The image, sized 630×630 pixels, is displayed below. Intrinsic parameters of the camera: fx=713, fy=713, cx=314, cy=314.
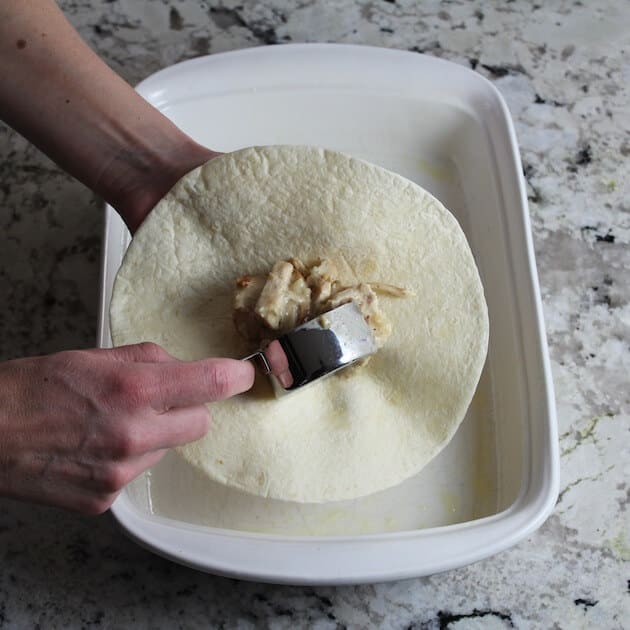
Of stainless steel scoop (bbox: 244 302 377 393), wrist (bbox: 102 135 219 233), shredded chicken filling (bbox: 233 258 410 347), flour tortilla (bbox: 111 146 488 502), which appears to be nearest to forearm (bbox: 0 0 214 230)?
wrist (bbox: 102 135 219 233)

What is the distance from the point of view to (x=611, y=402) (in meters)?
1.10

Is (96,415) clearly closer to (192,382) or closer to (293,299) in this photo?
(192,382)

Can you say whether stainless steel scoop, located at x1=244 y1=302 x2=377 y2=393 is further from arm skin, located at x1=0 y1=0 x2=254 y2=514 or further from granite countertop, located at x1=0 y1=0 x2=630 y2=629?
granite countertop, located at x1=0 y1=0 x2=630 y2=629

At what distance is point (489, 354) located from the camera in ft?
3.52

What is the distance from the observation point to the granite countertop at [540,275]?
98cm

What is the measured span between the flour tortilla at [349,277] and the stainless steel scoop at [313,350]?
76 mm

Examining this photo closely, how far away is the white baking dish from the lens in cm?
87

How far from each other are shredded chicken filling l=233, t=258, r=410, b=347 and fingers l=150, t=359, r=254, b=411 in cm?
11

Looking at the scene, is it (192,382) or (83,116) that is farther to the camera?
(83,116)

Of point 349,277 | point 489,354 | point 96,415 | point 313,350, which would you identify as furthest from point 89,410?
point 489,354

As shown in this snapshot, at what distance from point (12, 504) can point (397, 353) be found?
1.97 feet

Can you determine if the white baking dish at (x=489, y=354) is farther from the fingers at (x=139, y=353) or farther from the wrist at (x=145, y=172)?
the fingers at (x=139, y=353)

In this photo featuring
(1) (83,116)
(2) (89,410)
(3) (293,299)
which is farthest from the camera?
(1) (83,116)

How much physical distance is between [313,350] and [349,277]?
16 cm
